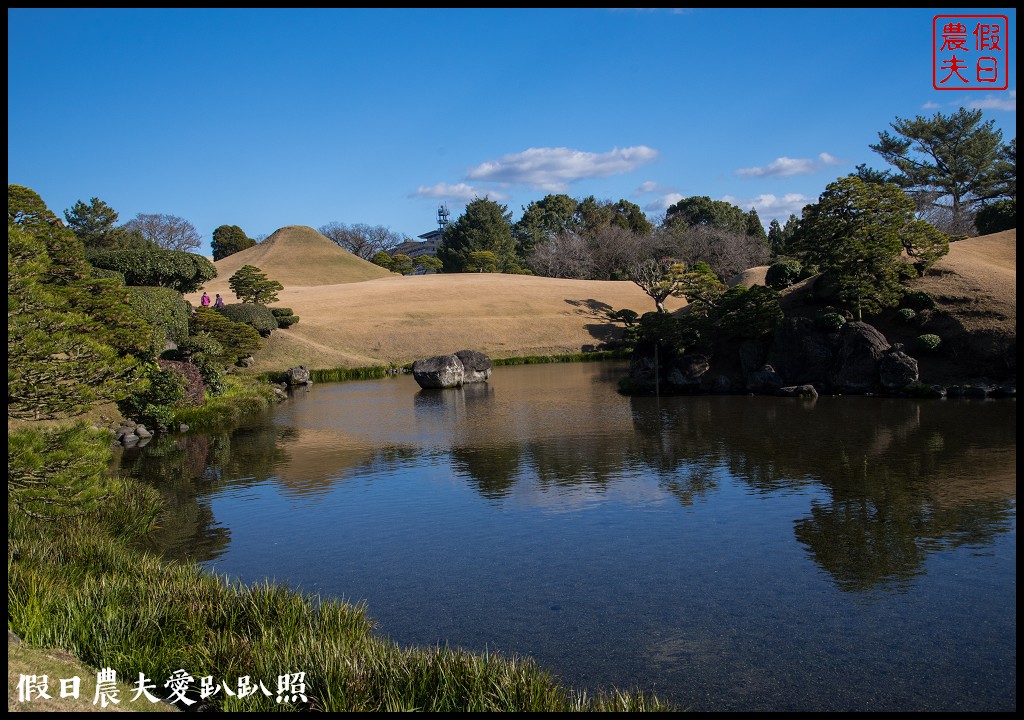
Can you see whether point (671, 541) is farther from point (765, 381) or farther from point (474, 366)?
point (474, 366)

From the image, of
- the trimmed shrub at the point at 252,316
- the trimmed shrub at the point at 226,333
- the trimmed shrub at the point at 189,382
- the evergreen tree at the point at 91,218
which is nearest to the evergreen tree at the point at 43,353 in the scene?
the trimmed shrub at the point at 189,382

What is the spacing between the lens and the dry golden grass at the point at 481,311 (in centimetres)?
3200

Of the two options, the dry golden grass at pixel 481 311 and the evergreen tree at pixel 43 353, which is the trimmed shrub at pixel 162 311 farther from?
the evergreen tree at pixel 43 353

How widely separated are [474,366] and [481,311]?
86.1 feet

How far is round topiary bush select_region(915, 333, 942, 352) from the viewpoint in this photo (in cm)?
2769

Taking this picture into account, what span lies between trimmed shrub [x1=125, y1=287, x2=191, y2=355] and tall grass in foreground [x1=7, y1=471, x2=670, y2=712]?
2402 centimetres

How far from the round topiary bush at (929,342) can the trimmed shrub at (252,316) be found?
36.9 metres

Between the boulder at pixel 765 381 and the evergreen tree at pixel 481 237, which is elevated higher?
the evergreen tree at pixel 481 237

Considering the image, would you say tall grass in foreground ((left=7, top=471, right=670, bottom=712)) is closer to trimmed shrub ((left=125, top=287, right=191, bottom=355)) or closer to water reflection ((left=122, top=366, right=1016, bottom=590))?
water reflection ((left=122, top=366, right=1016, bottom=590))

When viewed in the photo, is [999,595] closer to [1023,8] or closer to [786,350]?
[1023,8]

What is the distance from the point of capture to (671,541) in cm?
1141

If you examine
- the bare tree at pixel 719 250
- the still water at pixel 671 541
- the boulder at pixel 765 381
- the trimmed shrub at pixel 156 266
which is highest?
the bare tree at pixel 719 250

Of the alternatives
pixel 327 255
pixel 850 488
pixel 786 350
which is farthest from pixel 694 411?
pixel 327 255

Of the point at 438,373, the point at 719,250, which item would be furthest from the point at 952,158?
the point at 438,373
